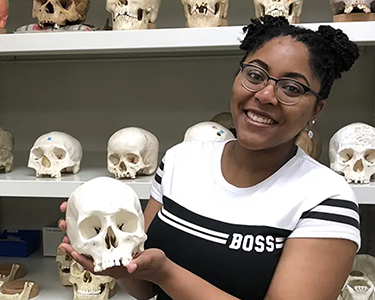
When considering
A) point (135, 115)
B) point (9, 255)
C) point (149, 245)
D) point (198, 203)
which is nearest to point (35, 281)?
point (9, 255)

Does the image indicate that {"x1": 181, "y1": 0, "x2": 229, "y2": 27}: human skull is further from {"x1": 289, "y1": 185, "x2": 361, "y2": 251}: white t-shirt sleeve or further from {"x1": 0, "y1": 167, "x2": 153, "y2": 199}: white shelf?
{"x1": 289, "y1": 185, "x2": 361, "y2": 251}: white t-shirt sleeve

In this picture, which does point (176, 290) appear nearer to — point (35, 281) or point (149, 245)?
point (149, 245)

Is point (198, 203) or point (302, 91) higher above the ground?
point (302, 91)

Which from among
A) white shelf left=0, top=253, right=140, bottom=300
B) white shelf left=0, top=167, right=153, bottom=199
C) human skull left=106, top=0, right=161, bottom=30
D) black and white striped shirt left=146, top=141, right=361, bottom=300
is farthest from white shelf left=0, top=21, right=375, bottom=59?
white shelf left=0, top=253, right=140, bottom=300

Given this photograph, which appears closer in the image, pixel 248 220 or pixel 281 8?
pixel 248 220

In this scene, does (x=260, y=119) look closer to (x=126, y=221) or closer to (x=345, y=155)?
(x=126, y=221)

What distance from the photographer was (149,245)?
946 millimetres

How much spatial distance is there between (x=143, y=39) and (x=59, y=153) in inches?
15.9

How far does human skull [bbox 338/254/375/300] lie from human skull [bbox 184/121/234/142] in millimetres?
494

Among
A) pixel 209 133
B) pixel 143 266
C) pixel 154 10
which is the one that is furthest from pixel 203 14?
pixel 143 266

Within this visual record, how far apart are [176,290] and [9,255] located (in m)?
1.19

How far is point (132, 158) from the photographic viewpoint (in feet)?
4.64

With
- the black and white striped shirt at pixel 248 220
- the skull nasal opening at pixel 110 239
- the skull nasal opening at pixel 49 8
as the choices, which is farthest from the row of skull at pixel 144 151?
the skull nasal opening at pixel 110 239

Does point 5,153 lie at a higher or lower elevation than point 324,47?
lower
